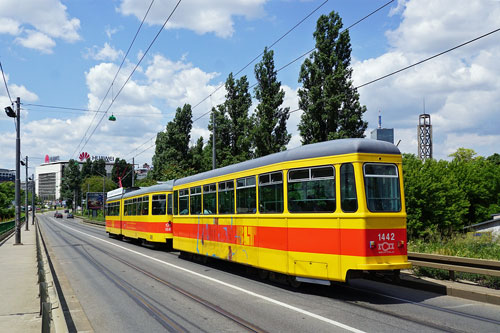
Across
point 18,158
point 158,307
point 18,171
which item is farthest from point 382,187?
point 18,158

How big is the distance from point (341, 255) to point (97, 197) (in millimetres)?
87588

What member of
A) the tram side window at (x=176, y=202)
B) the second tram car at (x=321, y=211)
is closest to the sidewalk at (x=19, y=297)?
the second tram car at (x=321, y=211)

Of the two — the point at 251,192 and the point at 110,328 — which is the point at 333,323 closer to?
the point at 110,328

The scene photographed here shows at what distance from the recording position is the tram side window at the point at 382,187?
9555 mm

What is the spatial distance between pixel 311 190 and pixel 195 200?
292 inches

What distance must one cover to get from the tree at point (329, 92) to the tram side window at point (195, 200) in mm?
14180

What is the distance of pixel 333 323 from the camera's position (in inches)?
297

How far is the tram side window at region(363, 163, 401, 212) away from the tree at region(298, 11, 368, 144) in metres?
19.4

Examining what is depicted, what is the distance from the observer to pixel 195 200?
16844 millimetres

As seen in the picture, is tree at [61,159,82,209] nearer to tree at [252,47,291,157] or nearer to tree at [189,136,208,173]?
tree at [189,136,208,173]

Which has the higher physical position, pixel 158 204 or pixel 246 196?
pixel 246 196

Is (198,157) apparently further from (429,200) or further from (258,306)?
(258,306)

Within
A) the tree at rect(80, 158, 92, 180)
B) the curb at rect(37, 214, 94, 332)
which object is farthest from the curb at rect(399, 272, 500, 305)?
the tree at rect(80, 158, 92, 180)

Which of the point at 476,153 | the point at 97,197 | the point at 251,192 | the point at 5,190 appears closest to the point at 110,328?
the point at 251,192
